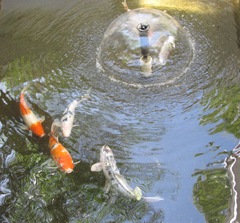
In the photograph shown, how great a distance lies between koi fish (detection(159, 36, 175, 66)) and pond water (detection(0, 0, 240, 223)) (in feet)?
1.03

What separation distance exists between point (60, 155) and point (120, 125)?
789 millimetres

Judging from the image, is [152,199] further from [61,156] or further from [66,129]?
[66,129]

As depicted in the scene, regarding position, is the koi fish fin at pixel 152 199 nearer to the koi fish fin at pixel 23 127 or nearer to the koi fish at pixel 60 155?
the koi fish at pixel 60 155

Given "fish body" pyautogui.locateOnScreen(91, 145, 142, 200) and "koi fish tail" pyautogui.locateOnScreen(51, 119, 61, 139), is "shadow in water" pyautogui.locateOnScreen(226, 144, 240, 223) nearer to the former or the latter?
"fish body" pyautogui.locateOnScreen(91, 145, 142, 200)

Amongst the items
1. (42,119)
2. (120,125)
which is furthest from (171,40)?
(42,119)

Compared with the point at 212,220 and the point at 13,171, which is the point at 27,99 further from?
the point at 212,220

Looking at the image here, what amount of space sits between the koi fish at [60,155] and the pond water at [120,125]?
0.10 metres

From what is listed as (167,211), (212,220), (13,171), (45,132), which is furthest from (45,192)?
(212,220)

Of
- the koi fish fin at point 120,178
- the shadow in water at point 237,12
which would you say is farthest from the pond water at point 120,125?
the koi fish fin at point 120,178

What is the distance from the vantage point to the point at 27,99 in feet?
18.0

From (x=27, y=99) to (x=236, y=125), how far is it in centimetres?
250

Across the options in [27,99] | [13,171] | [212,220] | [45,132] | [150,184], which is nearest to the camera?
[212,220]

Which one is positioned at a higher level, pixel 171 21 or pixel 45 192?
pixel 171 21

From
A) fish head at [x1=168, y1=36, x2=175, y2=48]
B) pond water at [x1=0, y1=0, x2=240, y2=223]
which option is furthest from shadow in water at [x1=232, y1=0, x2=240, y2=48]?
fish head at [x1=168, y1=36, x2=175, y2=48]
